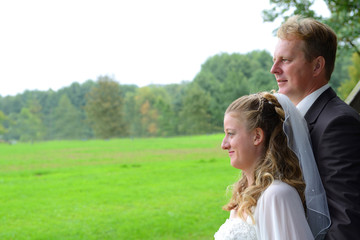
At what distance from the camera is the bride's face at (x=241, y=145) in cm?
188

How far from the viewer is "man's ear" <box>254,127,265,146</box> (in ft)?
6.15

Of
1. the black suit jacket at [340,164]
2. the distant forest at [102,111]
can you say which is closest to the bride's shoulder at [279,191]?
the black suit jacket at [340,164]

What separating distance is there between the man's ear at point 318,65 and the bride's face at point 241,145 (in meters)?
0.42

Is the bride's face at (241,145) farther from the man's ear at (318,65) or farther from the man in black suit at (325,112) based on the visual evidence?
the man's ear at (318,65)

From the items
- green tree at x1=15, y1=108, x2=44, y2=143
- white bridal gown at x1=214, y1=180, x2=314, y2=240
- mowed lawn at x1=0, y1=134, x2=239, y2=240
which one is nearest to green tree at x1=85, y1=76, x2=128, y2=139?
green tree at x1=15, y1=108, x2=44, y2=143

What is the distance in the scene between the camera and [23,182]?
19406mm

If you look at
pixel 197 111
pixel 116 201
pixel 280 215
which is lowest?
pixel 116 201

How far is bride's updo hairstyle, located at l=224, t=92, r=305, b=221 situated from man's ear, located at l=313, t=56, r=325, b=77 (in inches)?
9.1

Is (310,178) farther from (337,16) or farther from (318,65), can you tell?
(337,16)

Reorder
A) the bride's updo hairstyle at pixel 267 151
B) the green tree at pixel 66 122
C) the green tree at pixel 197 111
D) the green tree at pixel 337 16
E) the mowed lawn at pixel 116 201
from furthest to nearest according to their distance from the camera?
1. the green tree at pixel 66 122
2. the green tree at pixel 197 111
3. the mowed lawn at pixel 116 201
4. the green tree at pixel 337 16
5. the bride's updo hairstyle at pixel 267 151

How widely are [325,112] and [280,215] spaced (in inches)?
19.9

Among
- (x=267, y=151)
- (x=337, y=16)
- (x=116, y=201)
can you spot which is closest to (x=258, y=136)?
(x=267, y=151)

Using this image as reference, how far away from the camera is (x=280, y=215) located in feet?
5.40

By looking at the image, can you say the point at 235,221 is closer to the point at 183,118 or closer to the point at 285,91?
the point at 285,91
